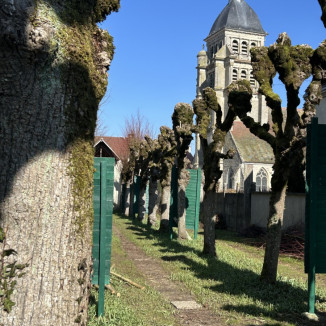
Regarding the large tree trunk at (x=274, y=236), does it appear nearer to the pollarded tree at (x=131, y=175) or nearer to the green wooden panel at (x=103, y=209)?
the green wooden panel at (x=103, y=209)

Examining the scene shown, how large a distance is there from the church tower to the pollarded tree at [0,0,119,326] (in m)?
74.0

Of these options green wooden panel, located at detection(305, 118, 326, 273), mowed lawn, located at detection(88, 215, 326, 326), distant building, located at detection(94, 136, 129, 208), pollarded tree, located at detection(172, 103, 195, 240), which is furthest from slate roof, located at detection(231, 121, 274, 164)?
green wooden panel, located at detection(305, 118, 326, 273)

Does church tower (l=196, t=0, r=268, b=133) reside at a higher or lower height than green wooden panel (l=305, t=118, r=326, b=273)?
higher

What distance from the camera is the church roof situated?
298 ft

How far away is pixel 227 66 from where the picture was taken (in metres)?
79.9

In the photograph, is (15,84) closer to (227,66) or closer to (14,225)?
(14,225)

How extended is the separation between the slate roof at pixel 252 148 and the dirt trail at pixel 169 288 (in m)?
33.2

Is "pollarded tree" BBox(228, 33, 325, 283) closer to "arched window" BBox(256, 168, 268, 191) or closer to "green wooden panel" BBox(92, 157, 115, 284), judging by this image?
"green wooden panel" BBox(92, 157, 115, 284)

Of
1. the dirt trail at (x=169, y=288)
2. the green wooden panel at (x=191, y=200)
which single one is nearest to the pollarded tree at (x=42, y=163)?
the dirt trail at (x=169, y=288)

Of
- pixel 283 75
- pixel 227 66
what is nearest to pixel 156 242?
pixel 283 75

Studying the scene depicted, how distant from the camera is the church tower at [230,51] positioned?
260 feet

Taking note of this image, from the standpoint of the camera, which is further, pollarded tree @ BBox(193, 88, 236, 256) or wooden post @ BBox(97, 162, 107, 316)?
pollarded tree @ BBox(193, 88, 236, 256)

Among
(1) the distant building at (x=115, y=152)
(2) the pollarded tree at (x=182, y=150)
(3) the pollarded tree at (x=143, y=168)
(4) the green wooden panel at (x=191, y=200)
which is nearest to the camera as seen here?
(2) the pollarded tree at (x=182, y=150)

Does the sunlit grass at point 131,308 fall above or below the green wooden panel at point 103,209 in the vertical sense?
below
